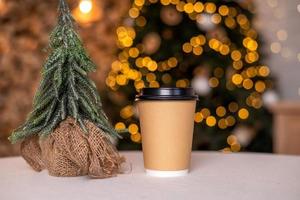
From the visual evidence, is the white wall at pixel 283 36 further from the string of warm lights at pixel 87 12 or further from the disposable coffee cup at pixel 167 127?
the disposable coffee cup at pixel 167 127

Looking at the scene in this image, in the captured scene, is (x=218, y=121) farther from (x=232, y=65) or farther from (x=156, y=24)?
(x=156, y=24)

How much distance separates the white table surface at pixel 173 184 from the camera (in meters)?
0.70

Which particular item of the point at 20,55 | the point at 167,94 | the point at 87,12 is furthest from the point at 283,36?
the point at 167,94

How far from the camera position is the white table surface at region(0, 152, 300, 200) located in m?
0.70

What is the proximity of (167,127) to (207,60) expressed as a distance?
1488 millimetres

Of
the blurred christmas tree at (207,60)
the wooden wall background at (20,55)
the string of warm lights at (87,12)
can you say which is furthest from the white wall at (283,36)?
the string of warm lights at (87,12)

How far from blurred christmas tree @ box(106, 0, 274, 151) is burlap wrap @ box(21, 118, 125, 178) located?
1.43 m

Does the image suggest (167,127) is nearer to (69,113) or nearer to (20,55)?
(69,113)

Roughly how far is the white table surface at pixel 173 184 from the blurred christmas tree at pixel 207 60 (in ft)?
4.20

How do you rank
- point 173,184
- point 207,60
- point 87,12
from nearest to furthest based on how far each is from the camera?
point 173,184 → point 207,60 → point 87,12

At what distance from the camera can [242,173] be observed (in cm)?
89

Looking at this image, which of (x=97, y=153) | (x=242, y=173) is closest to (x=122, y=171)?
(x=97, y=153)

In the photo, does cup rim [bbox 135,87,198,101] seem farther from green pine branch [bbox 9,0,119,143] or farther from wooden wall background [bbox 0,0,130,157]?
wooden wall background [bbox 0,0,130,157]

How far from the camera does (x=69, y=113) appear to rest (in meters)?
0.87
